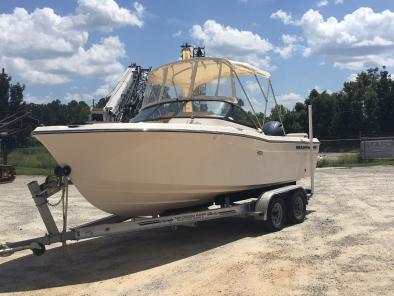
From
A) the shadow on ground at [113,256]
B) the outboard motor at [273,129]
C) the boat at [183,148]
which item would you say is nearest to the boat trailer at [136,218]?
the boat at [183,148]

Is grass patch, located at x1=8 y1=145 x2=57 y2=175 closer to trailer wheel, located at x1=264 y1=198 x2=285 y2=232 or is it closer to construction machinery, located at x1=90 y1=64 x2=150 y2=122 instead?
construction machinery, located at x1=90 y1=64 x2=150 y2=122

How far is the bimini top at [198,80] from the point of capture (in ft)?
27.6

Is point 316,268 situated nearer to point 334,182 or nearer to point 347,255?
point 347,255

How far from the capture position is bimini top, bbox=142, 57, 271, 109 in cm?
841

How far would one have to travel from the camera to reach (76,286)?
574 cm

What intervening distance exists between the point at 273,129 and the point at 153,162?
334 centimetres

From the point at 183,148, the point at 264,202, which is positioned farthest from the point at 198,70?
the point at 264,202

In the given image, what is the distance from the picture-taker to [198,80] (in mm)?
8570

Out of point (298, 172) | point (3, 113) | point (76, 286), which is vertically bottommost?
point (76, 286)

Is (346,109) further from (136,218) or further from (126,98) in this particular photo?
(136,218)

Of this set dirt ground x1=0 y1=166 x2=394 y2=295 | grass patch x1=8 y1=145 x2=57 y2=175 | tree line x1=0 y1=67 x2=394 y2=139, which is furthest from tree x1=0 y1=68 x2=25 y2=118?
dirt ground x1=0 y1=166 x2=394 y2=295

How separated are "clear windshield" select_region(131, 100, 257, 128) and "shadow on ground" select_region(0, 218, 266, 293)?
6.42 feet

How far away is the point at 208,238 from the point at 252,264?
6.24 ft

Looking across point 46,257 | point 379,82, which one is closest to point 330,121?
point 379,82
